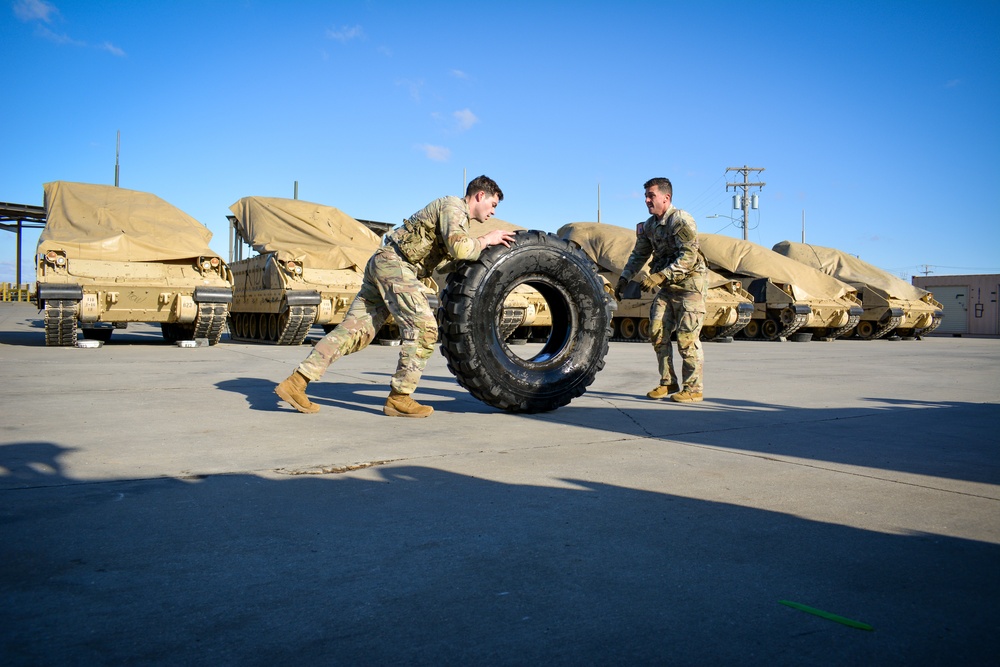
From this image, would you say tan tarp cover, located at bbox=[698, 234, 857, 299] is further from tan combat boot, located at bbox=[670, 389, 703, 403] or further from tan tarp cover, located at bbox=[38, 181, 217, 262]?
tan combat boot, located at bbox=[670, 389, 703, 403]

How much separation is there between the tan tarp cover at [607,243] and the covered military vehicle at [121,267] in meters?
9.17

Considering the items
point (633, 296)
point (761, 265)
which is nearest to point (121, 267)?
point (633, 296)

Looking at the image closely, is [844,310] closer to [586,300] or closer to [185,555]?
[586,300]

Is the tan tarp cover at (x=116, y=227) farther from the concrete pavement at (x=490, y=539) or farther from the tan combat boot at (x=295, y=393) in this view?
the tan combat boot at (x=295, y=393)

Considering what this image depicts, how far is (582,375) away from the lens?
5.39 metres

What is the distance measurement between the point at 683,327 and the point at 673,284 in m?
Answer: 0.37

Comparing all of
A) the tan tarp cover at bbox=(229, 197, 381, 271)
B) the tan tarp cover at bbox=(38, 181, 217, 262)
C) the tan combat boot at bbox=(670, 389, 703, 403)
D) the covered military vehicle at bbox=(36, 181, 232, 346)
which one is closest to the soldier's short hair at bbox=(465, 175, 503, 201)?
the tan combat boot at bbox=(670, 389, 703, 403)

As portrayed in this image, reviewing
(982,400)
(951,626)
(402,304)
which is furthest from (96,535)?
(982,400)

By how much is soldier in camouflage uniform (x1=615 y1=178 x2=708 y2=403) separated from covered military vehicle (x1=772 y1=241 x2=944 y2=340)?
19116 millimetres

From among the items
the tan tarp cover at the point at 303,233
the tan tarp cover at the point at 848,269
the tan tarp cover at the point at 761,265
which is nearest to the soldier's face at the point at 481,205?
the tan tarp cover at the point at 303,233

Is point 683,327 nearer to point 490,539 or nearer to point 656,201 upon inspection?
point 656,201

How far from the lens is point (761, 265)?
21.4 metres

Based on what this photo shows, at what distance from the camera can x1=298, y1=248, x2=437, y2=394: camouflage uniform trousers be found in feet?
16.2

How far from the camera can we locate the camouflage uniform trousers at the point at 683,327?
6223 mm
